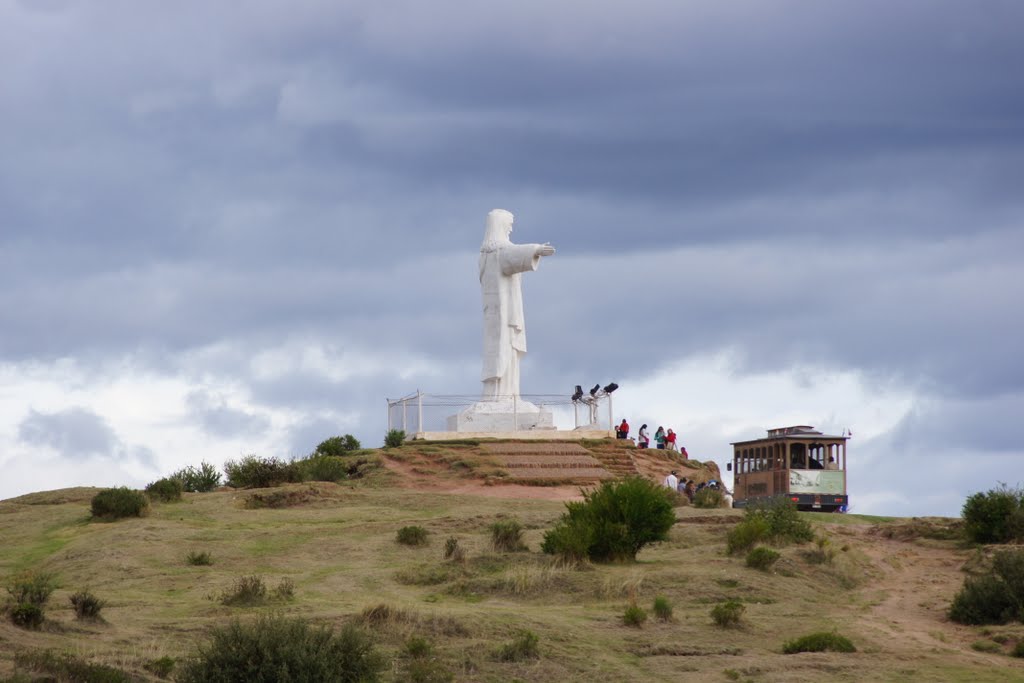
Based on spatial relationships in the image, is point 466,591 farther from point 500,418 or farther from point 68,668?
point 500,418

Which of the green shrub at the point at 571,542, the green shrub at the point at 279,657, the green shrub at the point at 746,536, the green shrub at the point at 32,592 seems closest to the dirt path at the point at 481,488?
the green shrub at the point at 746,536

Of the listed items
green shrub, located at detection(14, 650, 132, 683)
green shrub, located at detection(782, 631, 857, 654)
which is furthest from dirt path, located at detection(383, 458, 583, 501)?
green shrub, located at detection(14, 650, 132, 683)

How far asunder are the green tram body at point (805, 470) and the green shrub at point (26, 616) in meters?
23.5

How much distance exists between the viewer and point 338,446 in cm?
4284

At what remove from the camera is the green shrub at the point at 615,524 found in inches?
974

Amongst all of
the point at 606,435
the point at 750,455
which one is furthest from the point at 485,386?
the point at 750,455

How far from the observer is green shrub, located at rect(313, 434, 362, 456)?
139ft

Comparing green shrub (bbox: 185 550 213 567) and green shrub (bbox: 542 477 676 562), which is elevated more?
green shrub (bbox: 542 477 676 562)

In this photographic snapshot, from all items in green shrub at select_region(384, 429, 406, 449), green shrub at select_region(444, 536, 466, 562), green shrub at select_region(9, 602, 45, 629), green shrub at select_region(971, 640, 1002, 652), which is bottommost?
green shrub at select_region(971, 640, 1002, 652)

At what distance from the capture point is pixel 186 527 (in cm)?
2867

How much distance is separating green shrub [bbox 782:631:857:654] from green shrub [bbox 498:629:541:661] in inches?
152

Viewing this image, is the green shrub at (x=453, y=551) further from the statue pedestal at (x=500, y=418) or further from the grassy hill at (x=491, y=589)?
the statue pedestal at (x=500, y=418)

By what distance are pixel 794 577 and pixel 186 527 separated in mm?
12919

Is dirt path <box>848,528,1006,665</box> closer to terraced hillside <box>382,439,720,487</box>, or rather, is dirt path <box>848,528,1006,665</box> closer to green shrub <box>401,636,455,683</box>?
green shrub <box>401,636,455,683</box>
